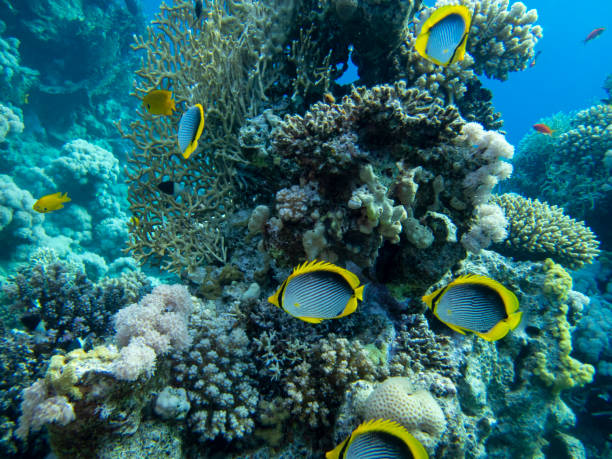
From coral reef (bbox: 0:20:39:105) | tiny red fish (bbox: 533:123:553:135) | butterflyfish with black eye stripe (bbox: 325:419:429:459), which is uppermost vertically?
tiny red fish (bbox: 533:123:553:135)

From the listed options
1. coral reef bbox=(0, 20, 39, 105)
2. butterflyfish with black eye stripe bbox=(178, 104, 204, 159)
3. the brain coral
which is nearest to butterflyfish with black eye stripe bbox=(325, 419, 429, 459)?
the brain coral

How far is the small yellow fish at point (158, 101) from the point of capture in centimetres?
340

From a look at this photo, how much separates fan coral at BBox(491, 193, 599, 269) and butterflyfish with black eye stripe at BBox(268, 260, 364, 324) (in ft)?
15.4

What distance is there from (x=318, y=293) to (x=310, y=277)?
126 millimetres

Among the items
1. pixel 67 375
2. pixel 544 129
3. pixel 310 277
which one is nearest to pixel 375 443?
pixel 310 277

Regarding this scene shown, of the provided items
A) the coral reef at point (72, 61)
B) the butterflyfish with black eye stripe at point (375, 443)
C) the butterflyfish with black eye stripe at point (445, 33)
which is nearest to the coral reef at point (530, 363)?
the butterflyfish with black eye stripe at point (445, 33)

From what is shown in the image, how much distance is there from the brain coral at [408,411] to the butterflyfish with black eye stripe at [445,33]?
2.85 metres

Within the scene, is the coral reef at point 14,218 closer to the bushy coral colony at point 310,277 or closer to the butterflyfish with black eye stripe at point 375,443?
the bushy coral colony at point 310,277

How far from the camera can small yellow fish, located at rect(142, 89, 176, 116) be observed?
3402 millimetres

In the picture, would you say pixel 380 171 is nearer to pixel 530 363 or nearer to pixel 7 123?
pixel 530 363

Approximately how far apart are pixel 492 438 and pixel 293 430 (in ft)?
12.7

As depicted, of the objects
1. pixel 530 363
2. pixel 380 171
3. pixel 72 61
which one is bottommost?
pixel 530 363

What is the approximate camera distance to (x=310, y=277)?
1.94 meters

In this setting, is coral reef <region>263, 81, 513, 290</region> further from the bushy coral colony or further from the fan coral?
the fan coral
